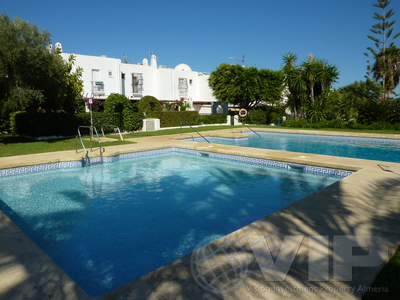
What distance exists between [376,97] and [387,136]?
9.18m

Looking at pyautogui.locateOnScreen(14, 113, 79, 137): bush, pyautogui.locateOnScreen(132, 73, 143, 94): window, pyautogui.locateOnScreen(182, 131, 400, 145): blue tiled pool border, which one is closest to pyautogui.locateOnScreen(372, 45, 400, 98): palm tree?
pyautogui.locateOnScreen(182, 131, 400, 145): blue tiled pool border

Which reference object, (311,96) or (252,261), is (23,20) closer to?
(252,261)

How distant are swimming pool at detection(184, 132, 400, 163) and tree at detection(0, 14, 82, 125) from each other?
8.61 metres

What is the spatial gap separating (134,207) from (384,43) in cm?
4007

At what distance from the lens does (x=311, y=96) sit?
26.3m

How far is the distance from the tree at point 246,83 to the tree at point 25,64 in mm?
19012

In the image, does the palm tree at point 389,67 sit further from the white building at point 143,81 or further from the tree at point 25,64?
the tree at point 25,64

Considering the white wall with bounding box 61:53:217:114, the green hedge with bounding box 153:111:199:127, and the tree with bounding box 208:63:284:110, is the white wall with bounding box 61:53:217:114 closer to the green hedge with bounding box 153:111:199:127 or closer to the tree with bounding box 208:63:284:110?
the tree with bounding box 208:63:284:110

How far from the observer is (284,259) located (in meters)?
3.41

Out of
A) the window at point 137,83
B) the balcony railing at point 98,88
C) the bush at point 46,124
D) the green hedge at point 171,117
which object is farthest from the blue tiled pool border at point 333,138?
the window at point 137,83

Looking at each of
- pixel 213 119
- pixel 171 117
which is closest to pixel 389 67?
pixel 213 119

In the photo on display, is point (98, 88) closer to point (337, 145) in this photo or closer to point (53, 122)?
point (53, 122)

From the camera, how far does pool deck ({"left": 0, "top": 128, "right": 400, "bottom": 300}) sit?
9.27 feet

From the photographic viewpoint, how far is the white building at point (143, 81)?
1296 inches
